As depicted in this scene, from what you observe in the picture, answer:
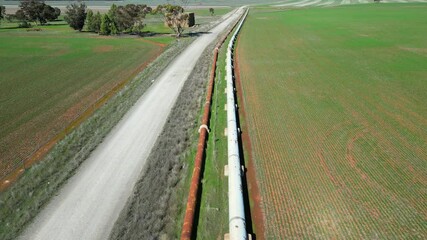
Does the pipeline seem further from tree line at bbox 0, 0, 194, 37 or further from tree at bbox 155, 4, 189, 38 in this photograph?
tree line at bbox 0, 0, 194, 37

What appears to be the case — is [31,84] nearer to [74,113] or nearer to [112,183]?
[74,113]

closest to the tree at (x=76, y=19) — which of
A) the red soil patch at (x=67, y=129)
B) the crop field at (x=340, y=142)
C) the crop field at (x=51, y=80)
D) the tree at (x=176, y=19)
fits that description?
the crop field at (x=51, y=80)

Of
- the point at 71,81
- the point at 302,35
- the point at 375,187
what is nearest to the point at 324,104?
the point at 375,187

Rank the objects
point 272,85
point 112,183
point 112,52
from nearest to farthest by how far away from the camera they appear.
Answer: point 112,183 < point 272,85 < point 112,52

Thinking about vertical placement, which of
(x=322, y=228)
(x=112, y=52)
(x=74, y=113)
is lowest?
(x=322, y=228)

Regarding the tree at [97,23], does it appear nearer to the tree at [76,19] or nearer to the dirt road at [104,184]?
the tree at [76,19]

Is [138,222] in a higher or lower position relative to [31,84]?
lower

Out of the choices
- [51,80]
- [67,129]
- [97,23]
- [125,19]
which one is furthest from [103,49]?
[67,129]
